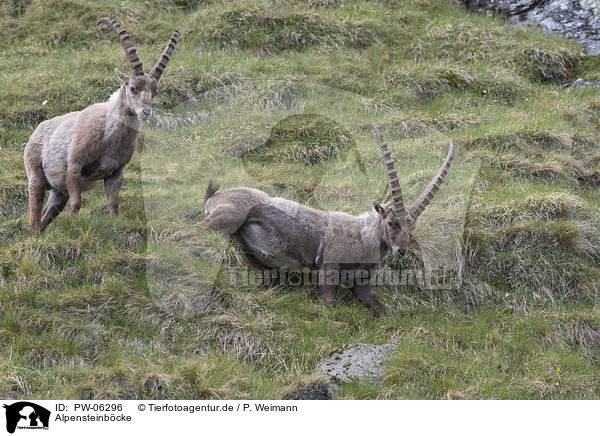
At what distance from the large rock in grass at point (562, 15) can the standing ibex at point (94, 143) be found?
11678 mm

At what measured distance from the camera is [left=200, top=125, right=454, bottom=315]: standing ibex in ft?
28.8

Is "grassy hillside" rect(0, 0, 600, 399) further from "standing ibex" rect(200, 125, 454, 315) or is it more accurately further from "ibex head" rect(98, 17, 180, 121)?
"ibex head" rect(98, 17, 180, 121)

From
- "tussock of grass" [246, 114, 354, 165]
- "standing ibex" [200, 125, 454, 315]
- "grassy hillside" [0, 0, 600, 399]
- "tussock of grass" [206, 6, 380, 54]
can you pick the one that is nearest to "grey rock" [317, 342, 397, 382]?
"grassy hillside" [0, 0, 600, 399]

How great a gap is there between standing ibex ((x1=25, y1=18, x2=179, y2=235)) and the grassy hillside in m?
0.60

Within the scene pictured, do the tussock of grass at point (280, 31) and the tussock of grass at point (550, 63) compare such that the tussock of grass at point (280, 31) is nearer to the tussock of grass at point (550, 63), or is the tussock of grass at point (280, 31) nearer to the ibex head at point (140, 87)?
the tussock of grass at point (550, 63)

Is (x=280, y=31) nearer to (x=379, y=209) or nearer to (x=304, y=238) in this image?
(x=304, y=238)

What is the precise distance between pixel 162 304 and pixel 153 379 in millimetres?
1312

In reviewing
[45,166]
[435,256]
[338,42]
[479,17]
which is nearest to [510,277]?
[435,256]

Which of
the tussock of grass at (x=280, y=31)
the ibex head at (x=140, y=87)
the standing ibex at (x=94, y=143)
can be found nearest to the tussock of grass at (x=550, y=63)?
the tussock of grass at (x=280, y=31)

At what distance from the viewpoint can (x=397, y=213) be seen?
8414mm

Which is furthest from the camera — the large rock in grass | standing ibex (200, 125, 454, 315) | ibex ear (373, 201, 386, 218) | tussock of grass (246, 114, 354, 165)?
the large rock in grass

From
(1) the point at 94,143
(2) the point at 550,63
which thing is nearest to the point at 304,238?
(1) the point at 94,143

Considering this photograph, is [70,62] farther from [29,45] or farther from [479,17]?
[479,17]
